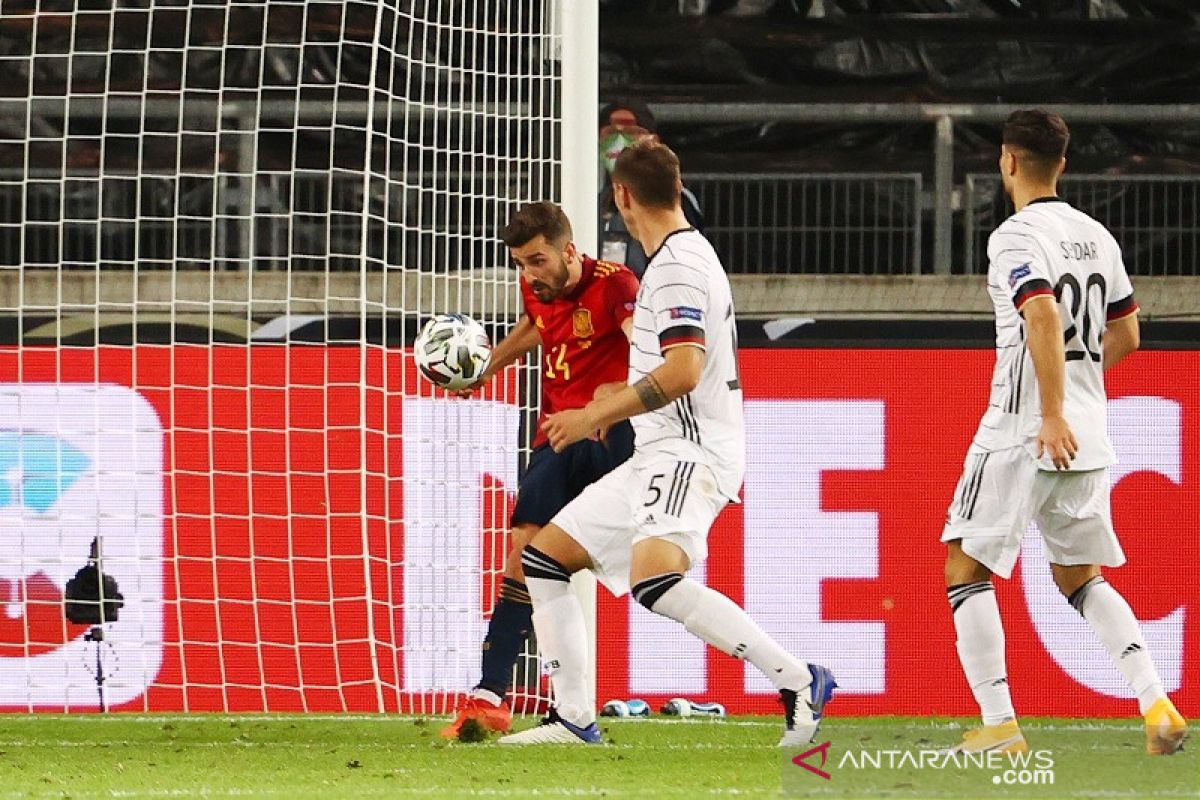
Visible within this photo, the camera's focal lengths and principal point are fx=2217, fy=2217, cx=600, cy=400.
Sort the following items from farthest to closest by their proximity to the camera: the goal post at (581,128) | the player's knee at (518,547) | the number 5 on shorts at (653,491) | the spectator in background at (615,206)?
the spectator in background at (615,206) < the goal post at (581,128) < the player's knee at (518,547) < the number 5 on shorts at (653,491)

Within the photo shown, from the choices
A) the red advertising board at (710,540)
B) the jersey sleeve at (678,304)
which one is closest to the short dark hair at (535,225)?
the jersey sleeve at (678,304)

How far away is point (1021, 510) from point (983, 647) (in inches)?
15.3

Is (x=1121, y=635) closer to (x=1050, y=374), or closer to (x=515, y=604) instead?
(x=1050, y=374)

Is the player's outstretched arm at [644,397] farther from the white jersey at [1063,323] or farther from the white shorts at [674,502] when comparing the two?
the white jersey at [1063,323]

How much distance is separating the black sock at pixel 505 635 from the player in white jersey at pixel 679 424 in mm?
797

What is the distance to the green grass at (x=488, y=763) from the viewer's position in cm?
545

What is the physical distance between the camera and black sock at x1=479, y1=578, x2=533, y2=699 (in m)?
7.04

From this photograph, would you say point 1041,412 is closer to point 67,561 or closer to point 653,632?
point 653,632

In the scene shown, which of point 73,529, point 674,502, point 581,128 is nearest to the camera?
point 674,502

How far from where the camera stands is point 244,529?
8.74 metres

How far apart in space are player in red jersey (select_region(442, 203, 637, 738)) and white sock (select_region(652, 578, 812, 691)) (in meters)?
0.83

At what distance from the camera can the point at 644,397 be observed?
598cm

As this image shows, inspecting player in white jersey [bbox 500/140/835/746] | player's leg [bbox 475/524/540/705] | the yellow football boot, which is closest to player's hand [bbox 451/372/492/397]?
player's leg [bbox 475/524/540/705]

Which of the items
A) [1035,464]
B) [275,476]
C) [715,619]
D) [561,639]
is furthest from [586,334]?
[275,476]
